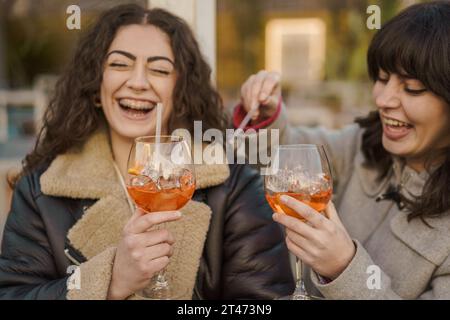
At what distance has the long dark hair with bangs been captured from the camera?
5.17 feet

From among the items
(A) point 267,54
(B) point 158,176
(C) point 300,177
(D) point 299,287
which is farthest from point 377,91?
(A) point 267,54

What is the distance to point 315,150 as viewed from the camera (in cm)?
129

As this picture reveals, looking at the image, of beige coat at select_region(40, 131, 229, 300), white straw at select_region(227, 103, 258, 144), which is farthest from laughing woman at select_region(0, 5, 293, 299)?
white straw at select_region(227, 103, 258, 144)

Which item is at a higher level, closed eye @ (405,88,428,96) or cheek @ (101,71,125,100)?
cheek @ (101,71,125,100)

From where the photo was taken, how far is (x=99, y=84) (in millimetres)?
1831

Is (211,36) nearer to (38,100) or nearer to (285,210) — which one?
(285,210)

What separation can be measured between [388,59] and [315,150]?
21.5 inches

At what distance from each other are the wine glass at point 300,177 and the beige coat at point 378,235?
0.22m

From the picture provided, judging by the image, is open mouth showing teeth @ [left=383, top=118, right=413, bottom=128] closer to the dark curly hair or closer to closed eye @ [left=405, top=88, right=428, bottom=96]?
closed eye @ [left=405, top=88, right=428, bottom=96]

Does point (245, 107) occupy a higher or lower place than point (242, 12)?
lower

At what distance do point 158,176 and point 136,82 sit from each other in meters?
A: 0.52

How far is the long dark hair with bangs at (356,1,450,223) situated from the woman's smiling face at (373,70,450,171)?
28 millimetres

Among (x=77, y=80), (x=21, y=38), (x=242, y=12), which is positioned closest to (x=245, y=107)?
(x=77, y=80)

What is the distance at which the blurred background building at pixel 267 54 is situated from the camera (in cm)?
679
